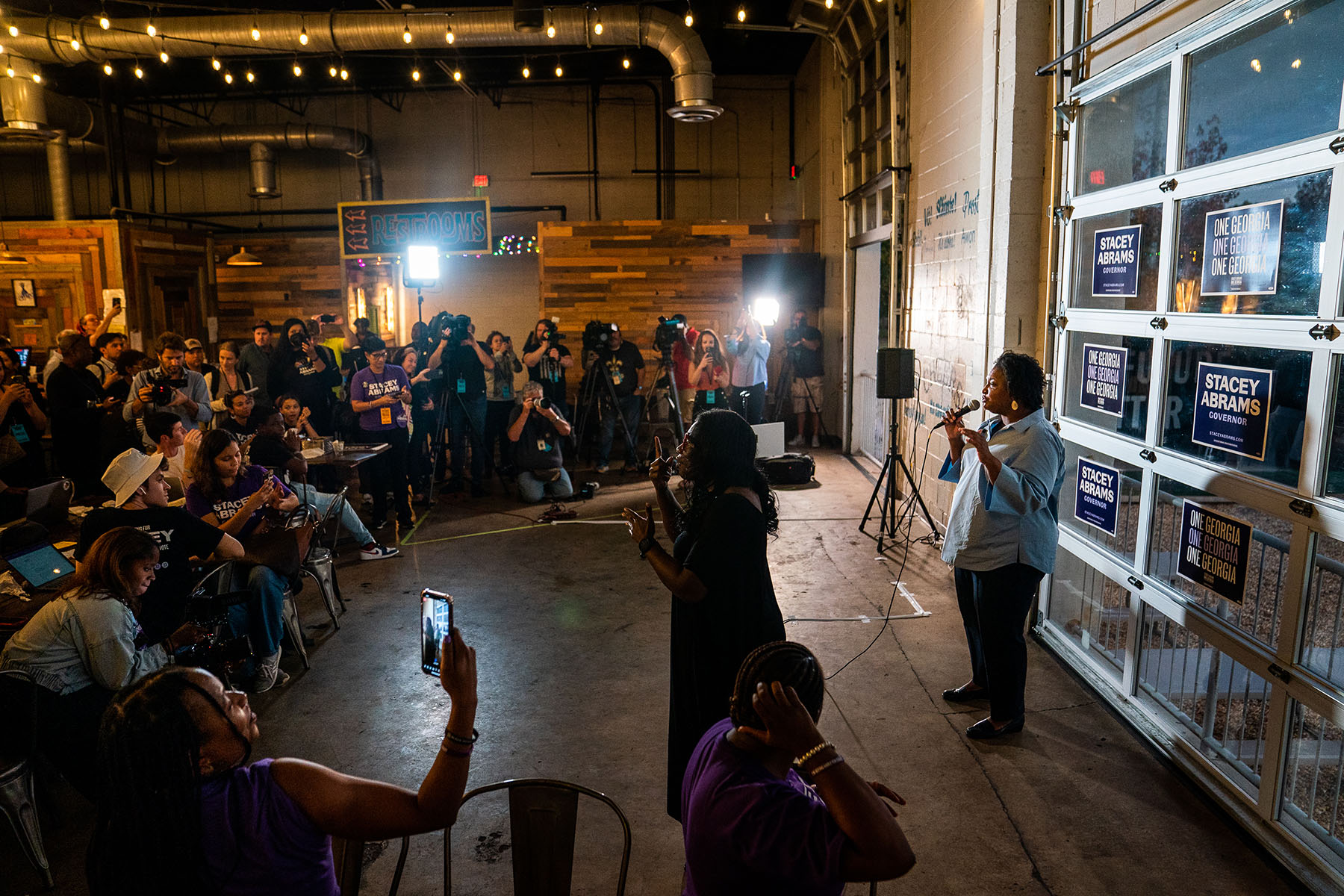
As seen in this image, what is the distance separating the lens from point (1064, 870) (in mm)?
2811

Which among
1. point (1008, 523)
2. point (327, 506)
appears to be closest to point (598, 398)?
point (327, 506)

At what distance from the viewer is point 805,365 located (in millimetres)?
10883

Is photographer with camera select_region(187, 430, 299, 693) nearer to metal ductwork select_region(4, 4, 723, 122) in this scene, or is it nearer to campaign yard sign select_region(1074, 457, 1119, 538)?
campaign yard sign select_region(1074, 457, 1119, 538)

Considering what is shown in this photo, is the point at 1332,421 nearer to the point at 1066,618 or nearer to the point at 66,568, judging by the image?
A: the point at 1066,618

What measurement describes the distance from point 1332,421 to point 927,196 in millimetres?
4689

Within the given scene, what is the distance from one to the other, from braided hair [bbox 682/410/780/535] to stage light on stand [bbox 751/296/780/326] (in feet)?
29.5

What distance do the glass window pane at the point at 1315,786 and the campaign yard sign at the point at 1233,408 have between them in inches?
35.2

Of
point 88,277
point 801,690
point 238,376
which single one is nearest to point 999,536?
point 801,690

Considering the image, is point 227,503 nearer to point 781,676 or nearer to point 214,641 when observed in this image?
point 214,641

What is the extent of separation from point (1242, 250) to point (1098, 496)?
54.4 inches

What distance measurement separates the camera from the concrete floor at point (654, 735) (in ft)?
9.43

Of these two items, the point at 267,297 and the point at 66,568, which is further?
the point at 267,297

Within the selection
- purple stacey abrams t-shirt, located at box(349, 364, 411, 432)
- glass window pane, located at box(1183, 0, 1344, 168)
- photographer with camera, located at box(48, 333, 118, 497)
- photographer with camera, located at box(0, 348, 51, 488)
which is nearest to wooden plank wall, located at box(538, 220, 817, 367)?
purple stacey abrams t-shirt, located at box(349, 364, 411, 432)

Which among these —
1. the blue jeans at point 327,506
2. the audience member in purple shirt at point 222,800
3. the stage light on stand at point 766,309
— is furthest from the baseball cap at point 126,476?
the stage light on stand at point 766,309
